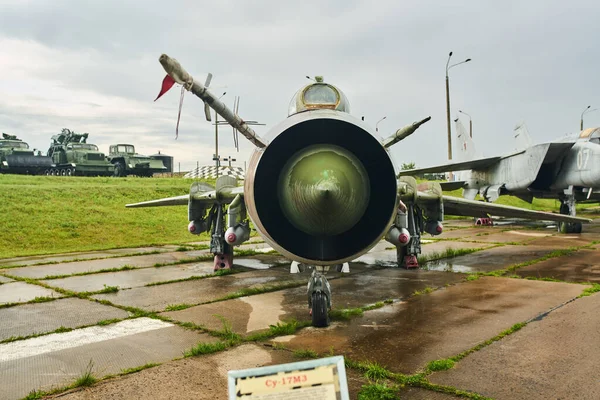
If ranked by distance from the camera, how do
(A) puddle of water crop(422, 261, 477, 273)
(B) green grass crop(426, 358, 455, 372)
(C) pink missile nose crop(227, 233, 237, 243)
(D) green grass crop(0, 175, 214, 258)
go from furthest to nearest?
(D) green grass crop(0, 175, 214, 258), (A) puddle of water crop(422, 261, 477, 273), (C) pink missile nose crop(227, 233, 237, 243), (B) green grass crop(426, 358, 455, 372)

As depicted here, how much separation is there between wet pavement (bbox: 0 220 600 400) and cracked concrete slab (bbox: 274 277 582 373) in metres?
0.02

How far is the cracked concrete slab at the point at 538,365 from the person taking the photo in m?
3.33

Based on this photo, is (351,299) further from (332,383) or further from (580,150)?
(580,150)

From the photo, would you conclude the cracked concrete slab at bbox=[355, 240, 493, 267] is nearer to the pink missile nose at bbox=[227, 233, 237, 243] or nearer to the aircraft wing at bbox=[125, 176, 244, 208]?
the aircraft wing at bbox=[125, 176, 244, 208]

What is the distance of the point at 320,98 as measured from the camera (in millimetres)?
5477

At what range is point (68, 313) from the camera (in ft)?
20.0

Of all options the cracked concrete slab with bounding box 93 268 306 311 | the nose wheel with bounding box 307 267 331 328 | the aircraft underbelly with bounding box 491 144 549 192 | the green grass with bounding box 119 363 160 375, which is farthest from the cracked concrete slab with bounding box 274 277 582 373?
the aircraft underbelly with bounding box 491 144 549 192

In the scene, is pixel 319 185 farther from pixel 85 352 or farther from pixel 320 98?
pixel 85 352

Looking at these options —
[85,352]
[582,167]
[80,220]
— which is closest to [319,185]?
[85,352]

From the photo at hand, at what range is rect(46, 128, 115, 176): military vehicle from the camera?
100 feet

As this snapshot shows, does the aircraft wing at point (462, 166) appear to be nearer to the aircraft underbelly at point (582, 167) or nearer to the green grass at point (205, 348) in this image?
the aircraft underbelly at point (582, 167)

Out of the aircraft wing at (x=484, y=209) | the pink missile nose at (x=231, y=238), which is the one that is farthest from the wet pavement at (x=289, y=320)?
the aircraft wing at (x=484, y=209)

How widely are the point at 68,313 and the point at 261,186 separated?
3.72 metres

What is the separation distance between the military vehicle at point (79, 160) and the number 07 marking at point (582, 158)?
91.3 ft
